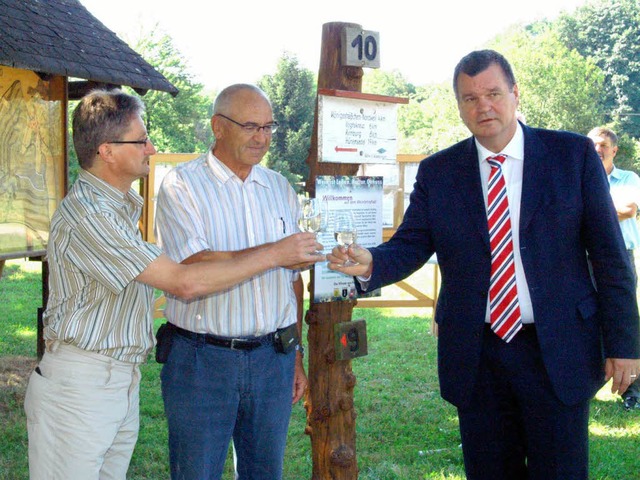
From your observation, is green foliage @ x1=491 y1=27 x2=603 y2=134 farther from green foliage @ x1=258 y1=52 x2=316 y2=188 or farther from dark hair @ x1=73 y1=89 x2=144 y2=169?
dark hair @ x1=73 y1=89 x2=144 y2=169

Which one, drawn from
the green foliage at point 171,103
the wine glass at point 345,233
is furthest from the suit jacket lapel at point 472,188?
the green foliage at point 171,103

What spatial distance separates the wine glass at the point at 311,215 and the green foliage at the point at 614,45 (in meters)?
65.5

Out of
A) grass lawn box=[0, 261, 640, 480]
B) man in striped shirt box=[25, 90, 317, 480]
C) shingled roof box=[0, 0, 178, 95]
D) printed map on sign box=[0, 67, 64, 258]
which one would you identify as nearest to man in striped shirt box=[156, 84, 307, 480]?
man in striped shirt box=[25, 90, 317, 480]

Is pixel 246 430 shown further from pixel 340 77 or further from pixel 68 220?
pixel 340 77

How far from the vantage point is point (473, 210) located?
315 cm

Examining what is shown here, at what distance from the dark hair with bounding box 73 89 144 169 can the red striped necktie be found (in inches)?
61.4

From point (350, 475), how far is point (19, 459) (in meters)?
2.77

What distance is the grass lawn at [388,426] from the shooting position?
213 inches

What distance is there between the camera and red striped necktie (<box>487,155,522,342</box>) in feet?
10.0

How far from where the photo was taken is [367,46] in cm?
407

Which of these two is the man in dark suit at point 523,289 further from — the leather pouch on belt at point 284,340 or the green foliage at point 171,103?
the green foliage at point 171,103

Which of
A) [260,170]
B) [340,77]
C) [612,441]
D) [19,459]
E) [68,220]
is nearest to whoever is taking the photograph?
[68,220]

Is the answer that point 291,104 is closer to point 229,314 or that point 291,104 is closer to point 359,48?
point 359,48

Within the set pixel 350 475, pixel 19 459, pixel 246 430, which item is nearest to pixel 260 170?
pixel 246 430
